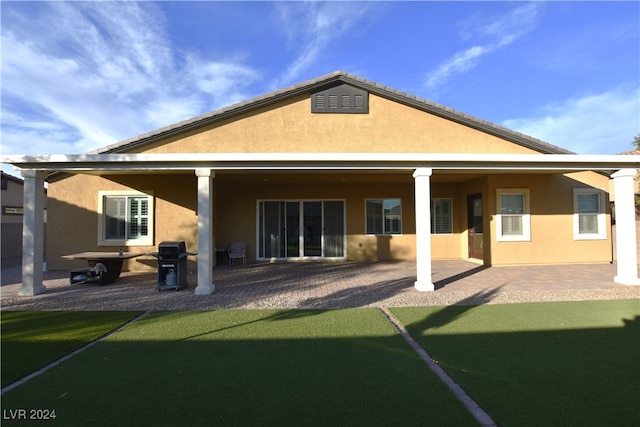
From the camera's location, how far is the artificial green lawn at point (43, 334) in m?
4.24

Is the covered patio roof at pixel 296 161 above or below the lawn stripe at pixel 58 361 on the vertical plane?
above

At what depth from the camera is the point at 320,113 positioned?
9.80 m

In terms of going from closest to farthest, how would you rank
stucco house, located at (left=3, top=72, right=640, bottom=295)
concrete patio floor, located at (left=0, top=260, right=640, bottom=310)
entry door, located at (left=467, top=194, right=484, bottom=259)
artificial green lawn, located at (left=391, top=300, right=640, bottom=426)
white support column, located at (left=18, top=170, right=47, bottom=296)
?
artificial green lawn, located at (left=391, top=300, right=640, bottom=426), concrete patio floor, located at (left=0, top=260, right=640, bottom=310), white support column, located at (left=18, top=170, right=47, bottom=296), stucco house, located at (left=3, top=72, right=640, bottom=295), entry door, located at (left=467, top=194, right=484, bottom=259)

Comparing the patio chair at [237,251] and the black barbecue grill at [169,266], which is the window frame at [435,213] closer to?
the patio chair at [237,251]

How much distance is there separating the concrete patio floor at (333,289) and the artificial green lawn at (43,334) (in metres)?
0.53

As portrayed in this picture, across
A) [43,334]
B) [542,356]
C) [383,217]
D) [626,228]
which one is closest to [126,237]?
[43,334]

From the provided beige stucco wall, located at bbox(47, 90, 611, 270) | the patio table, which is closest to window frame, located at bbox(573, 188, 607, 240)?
beige stucco wall, located at bbox(47, 90, 611, 270)

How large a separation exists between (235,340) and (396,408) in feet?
8.50

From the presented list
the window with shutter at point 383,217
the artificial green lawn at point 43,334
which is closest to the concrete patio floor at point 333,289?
the artificial green lawn at point 43,334

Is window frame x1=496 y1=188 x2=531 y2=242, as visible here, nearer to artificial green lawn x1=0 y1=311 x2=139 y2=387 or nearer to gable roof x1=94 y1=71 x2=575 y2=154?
gable roof x1=94 y1=71 x2=575 y2=154

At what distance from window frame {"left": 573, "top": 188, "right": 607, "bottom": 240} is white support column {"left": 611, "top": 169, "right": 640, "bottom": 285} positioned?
129 inches

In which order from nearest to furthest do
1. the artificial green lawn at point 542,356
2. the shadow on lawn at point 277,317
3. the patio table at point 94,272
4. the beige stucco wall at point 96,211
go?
the artificial green lawn at point 542,356, the shadow on lawn at point 277,317, the patio table at point 94,272, the beige stucco wall at point 96,211

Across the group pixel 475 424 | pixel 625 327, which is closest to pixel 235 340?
pixel 475 424

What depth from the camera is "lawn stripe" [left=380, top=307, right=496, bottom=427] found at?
3.04 meters
